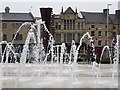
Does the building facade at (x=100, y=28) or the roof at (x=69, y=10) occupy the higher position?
the roof at (x=69, y=10)

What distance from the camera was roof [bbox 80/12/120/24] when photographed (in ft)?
218

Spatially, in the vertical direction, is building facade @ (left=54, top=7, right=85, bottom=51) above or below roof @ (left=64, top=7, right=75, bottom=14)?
below

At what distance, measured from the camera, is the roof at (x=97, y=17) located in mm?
66312

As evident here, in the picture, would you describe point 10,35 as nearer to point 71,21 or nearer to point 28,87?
point 71,21

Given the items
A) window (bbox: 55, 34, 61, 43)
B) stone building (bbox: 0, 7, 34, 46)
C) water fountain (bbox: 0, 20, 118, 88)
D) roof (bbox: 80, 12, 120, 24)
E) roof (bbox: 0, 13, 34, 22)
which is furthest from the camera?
roof (bbox: 80, 12, 120, 24)

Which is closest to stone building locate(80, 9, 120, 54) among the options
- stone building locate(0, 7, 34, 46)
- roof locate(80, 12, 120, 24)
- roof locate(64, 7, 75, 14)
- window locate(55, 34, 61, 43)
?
roof locate(80, 12, 120, 24)

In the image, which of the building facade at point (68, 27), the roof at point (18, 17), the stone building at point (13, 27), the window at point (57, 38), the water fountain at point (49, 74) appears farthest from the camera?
the building facade at point (68, 27)

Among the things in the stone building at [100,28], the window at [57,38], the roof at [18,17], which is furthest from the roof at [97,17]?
the roof at [18,17]

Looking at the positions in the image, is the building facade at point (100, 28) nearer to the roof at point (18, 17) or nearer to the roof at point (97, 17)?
the roof at point (97, 17)

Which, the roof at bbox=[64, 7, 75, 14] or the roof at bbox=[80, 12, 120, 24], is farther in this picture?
the roof at bbox=[80, 12, 120, 24]

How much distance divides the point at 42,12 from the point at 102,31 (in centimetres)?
2210

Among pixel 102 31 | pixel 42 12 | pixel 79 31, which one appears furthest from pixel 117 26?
pixel 42 12

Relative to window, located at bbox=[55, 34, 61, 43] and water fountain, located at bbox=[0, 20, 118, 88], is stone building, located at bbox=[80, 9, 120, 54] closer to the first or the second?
window, located at bbox=[55, 34, 61, 43]

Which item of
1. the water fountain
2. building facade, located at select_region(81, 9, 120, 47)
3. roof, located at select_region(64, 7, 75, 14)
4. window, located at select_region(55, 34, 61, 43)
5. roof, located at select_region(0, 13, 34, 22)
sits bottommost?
the water fountain
